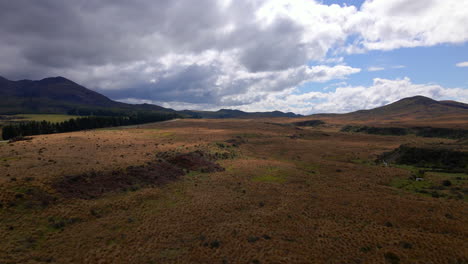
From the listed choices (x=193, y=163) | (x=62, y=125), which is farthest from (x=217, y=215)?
(x=62, y=125)

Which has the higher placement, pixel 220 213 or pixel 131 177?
pixel 131 177

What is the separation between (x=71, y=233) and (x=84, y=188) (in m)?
9.33

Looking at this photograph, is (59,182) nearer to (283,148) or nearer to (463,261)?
(463,261)

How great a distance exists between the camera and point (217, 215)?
81.2 feet

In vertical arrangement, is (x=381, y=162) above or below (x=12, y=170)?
below

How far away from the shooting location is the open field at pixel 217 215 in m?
17.7

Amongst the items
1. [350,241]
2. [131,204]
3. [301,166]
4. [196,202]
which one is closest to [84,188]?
[131,204]

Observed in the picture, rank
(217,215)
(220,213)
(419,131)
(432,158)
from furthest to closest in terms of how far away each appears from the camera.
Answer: (419,131), (432,158), (220,213), (217,215)

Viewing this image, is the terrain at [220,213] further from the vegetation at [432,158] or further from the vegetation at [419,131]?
the vegetation at [419,131]

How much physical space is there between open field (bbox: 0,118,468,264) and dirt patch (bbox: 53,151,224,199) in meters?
0.20

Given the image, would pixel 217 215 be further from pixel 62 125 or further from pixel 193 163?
pixel 62 125

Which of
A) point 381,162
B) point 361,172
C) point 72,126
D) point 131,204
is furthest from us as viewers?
point 72,126

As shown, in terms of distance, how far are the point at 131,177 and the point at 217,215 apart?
1584 cm

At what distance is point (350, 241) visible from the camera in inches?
781
